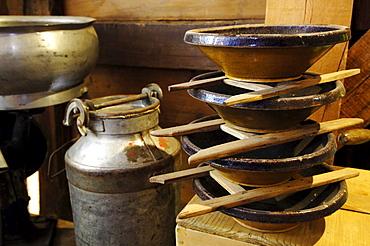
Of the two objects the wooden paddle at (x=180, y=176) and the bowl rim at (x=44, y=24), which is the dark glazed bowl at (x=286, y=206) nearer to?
the wooden paddle at (x=180, y=176)

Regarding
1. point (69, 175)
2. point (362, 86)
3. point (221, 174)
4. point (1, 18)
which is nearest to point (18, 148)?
point (69, 175)

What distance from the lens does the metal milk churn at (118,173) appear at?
5.26ft

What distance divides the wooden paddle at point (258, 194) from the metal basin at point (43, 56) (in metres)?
0.89

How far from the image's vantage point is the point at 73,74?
1718 mm

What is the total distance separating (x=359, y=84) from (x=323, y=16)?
312 mm

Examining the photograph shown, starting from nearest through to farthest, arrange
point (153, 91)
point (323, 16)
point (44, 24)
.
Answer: point (323, 16)
point (44, 24)
point (153, 91)

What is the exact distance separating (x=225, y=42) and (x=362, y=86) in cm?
89

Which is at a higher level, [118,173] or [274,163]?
[274,163]

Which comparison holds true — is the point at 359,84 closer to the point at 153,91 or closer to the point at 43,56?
the point at 153,91

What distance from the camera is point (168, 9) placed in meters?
2.09

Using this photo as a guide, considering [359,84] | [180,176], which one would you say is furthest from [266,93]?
[359,84]

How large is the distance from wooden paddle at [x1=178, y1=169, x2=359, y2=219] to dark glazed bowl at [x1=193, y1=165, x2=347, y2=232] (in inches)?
1.1

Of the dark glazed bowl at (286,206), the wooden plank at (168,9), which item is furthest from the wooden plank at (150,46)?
the dark glazed bowl at (286,206)

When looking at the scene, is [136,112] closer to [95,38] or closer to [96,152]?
[96,152]
